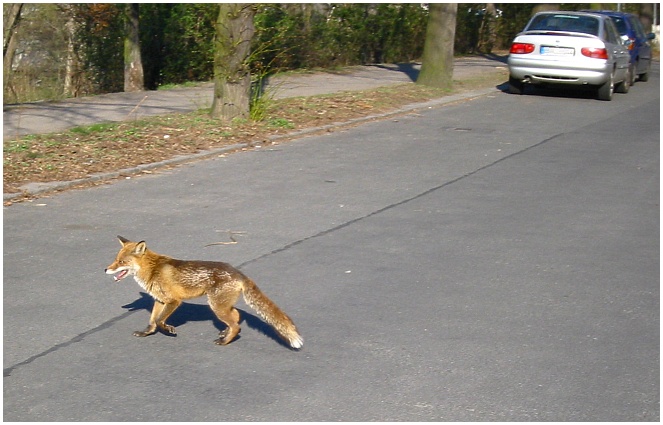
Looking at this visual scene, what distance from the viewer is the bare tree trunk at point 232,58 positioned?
14.2 meters

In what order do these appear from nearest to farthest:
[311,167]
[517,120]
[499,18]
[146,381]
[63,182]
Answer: [146,381] → [63,182] → [311,167] → [517,120] → [499,18]

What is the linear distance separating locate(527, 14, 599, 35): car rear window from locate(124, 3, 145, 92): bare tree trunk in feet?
28.4

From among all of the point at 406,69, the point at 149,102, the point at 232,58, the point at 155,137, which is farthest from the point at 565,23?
the point at 155,137

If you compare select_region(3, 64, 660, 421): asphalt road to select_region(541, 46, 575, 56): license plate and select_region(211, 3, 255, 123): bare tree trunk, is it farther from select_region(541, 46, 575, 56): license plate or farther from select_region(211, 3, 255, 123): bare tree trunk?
select_region(541, 46, 575, 56): license plate

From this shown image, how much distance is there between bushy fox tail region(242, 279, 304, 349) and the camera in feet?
17.5

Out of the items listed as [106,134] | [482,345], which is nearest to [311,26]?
[106,134]

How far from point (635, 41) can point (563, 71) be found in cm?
486

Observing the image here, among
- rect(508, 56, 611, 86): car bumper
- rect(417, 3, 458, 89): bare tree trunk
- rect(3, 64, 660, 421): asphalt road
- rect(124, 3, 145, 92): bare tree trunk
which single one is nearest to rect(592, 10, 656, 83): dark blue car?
rect(508, 56, 611, 86): car bumper

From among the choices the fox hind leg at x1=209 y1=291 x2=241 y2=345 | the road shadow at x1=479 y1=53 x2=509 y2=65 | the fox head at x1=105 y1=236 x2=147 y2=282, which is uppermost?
the road shadow at x1=479 y1=53 x2=509 y2=65

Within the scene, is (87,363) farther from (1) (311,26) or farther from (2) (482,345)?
(1) (311,26)

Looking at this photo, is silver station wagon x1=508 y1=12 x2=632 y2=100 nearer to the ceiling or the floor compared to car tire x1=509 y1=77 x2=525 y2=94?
nearer to the ceiling

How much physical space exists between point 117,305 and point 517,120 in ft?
36.9

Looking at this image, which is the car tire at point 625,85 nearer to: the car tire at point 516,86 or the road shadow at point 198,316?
the car tire at point 516,86

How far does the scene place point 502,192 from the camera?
34.1 feet
